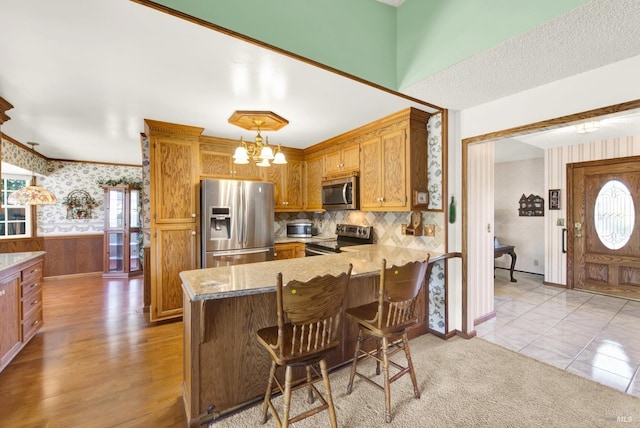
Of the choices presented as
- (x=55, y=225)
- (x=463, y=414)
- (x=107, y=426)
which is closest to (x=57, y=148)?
(x=55, y=225)

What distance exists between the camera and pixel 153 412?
1.92 metres

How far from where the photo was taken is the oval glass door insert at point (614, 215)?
14.1 ft

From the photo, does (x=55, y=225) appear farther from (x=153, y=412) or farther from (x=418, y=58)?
(x=418, y=58)

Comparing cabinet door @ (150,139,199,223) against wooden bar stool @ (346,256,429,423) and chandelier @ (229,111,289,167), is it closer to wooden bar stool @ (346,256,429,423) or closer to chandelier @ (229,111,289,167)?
chandelier @ (229,111,289,167)

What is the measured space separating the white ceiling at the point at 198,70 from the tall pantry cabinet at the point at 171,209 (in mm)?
284

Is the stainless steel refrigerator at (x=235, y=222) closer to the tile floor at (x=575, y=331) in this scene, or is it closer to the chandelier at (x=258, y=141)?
the chandelier at (x=258, y=141)

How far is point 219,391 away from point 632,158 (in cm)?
615

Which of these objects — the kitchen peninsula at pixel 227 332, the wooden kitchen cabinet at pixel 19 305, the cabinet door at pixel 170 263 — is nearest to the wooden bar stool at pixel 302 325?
the kitchen peninsula at pixel 227 332

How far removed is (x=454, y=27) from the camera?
1.94m

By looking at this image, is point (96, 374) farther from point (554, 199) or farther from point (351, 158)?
point (554, 199)

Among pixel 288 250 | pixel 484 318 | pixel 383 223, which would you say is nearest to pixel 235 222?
pixel 288 250

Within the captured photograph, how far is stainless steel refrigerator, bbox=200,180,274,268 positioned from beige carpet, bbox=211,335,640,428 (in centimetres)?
189

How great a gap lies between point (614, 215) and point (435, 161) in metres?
3.71

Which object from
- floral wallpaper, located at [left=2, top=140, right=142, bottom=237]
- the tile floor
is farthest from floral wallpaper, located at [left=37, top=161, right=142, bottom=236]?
the tile floor
